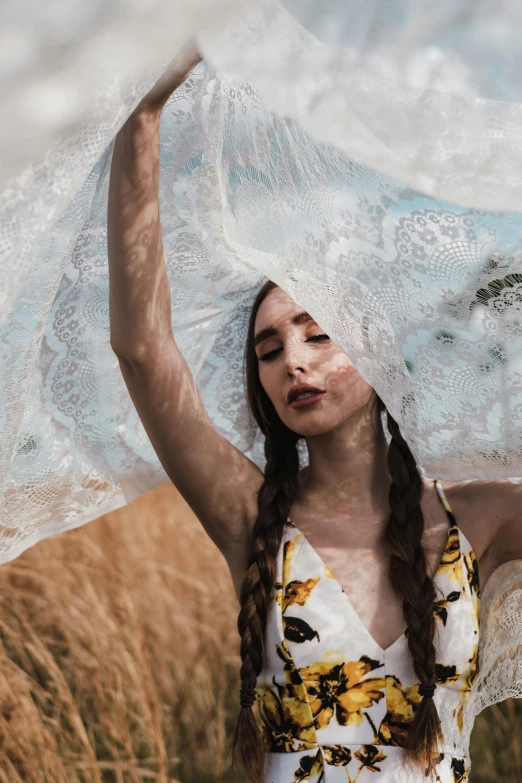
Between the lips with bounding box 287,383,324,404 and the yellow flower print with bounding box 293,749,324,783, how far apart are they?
0.64 meters

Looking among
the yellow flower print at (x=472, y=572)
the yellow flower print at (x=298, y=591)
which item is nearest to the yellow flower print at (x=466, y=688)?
the yellow flower print at (x=472, y=572)

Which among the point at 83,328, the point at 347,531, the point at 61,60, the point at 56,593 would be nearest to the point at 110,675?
the point at 56,593

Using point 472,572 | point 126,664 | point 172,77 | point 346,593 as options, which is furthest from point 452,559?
point 126,664

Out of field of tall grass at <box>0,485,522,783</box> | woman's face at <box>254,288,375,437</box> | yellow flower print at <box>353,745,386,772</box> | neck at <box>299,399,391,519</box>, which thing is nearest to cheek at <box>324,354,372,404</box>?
woman's face at <box>254,288,375,437</box>

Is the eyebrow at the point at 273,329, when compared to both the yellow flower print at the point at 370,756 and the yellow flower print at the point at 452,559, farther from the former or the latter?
the yellow flower print at the point at 370,756

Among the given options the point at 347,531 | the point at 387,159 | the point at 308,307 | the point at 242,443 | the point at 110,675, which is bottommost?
the point at 110,675

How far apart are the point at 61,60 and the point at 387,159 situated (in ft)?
1.44

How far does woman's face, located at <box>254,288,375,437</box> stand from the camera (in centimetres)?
163

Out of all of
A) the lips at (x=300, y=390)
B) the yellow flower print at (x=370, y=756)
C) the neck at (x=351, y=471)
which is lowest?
the yellow flower print at (x=370, y=756)

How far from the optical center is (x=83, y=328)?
1.60 meters

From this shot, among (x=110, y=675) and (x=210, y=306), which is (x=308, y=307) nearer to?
(x=210, y=306)

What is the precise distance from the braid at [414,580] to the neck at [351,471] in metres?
0.04

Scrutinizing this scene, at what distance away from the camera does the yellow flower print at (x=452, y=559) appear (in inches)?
63.6

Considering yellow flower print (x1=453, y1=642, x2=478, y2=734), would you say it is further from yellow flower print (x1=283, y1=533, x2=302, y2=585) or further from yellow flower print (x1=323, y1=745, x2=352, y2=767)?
yellow flower print (x1=283, y1=533, x2=302, y2=585)
